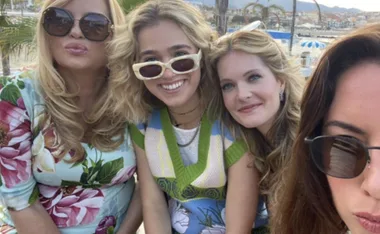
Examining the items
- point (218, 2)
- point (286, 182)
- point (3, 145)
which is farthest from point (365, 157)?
point (218, 2)

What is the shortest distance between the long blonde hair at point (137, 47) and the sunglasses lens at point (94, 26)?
0.29 ft

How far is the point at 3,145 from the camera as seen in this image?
6.83 ft

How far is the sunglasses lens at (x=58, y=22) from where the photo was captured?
215 centimetres

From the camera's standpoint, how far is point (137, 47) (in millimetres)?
2227

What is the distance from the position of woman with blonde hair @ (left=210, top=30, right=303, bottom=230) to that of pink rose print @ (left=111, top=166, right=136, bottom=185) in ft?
2.13

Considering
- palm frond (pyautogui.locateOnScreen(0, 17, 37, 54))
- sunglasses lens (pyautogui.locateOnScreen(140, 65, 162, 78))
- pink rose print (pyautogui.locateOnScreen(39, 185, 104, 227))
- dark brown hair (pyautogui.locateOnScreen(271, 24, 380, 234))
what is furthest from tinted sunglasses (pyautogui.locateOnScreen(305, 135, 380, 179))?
palm frond (pyautogui.locateOnScreen(0, 17, 37, 54))

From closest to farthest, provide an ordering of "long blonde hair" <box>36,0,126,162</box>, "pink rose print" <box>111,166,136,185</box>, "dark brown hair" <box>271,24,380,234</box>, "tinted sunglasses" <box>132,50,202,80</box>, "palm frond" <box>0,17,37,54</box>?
1. "dark brown hair" <box>271,24,380,234</box>
2. "tinted sunglasses" <box>132,50,202,80</box>
3. "long blonde hair" <box>36,0,126,162</box>
4. "pink rose print" <box>111,166,136,185</box>
5. "palm frond" <box>0,17,37,54</box>

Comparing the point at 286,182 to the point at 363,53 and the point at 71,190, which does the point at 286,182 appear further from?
the point at 71,190

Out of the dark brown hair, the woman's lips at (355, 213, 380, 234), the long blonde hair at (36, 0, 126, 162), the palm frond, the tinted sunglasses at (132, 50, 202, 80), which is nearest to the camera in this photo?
the woman's lips at (355, 213, 380, 234)

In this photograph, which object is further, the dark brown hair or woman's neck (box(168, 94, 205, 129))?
woman's neck (box(168, 94, 205, 129))

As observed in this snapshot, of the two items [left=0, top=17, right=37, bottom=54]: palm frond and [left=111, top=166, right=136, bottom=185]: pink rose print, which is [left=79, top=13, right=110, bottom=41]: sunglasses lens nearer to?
[left=111, top=166, right=136, bottom=185]: pink rose print

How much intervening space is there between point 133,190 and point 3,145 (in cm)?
84

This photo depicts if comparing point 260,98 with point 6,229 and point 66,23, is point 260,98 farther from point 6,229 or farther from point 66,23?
point 6,229

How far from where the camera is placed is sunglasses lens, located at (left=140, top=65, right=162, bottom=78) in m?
2.06
